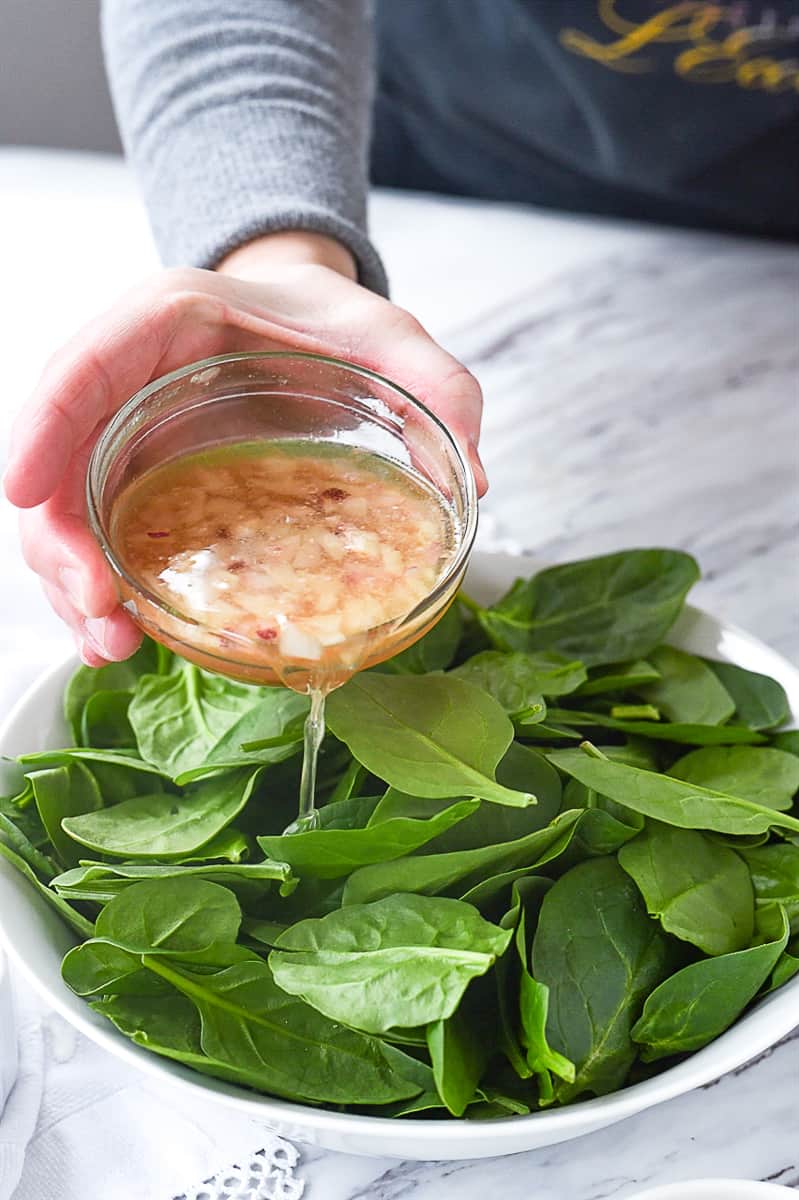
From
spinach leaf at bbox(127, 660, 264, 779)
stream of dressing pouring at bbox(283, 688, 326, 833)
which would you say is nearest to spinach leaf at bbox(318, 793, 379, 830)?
stream of dressing pouring at bbox(283, 688, 326, 833)

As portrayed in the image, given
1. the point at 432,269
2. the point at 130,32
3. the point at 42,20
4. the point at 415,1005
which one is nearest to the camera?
the point at 415,1005

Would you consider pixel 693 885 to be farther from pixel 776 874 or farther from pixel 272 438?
pixel 272 438

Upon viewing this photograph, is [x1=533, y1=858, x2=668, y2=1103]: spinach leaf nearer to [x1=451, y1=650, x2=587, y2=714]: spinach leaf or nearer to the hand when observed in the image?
[x1=451, y1=650, x2=587, y2=714]: spinach leaf

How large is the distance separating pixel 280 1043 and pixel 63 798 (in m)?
0.24

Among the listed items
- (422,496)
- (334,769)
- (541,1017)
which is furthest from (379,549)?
(541,1017)

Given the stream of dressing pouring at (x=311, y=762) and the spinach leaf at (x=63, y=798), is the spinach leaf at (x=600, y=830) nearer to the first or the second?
the stream of dressing pouring at (x=311, y=762)

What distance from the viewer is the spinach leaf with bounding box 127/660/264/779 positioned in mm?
941

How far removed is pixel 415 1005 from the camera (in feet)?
2.44

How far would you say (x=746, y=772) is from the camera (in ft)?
3.16

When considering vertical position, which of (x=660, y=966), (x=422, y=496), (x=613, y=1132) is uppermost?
(x=422, y=496)

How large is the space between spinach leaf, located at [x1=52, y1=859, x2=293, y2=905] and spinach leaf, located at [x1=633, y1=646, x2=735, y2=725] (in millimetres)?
349

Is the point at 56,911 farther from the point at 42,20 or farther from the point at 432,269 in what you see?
the point at 42,20

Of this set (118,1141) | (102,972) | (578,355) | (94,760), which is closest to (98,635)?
(94,760)

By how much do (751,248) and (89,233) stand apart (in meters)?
0.88
